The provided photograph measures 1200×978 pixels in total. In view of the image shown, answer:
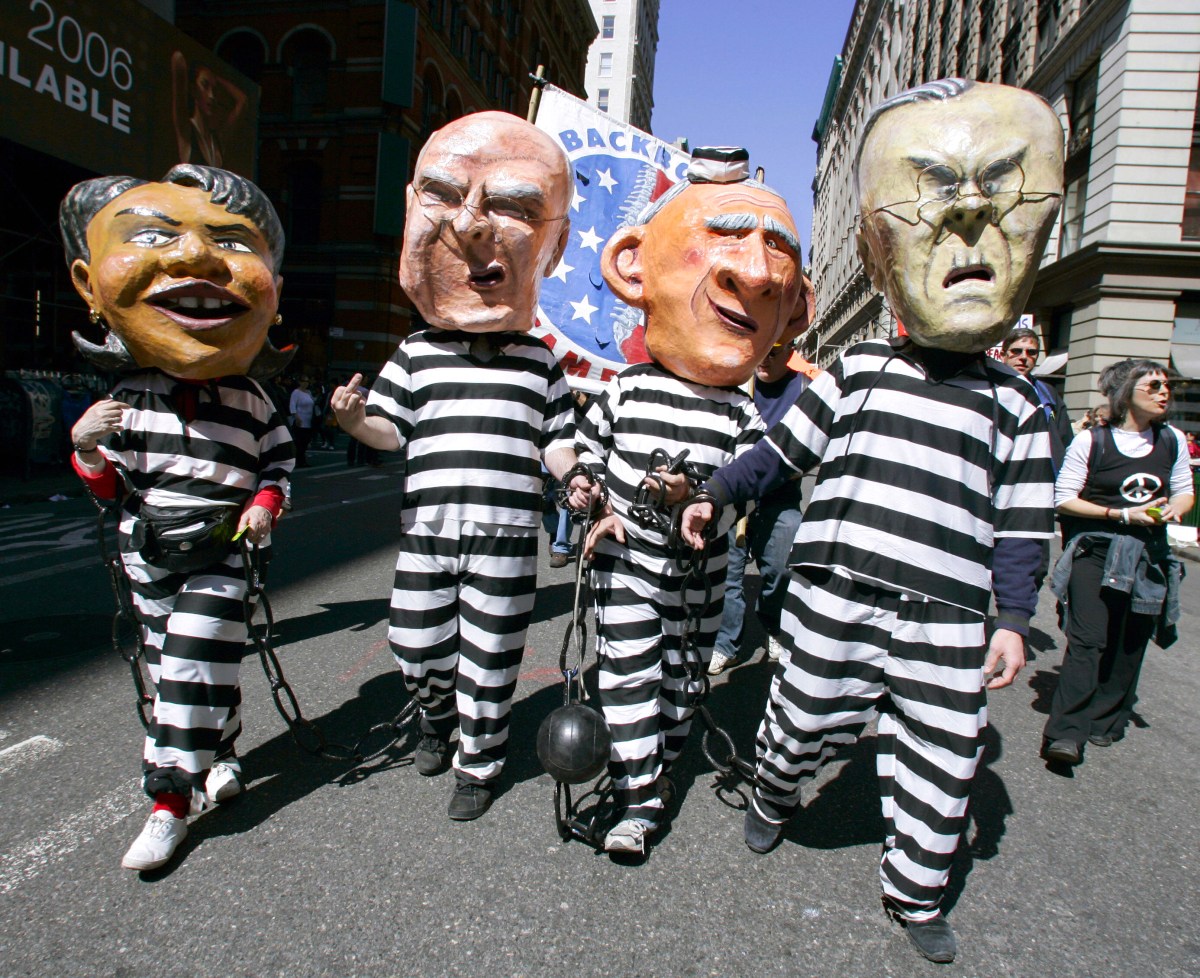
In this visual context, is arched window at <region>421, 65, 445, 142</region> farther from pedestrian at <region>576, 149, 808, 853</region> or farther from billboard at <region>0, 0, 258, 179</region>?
pedestrian at <region>576, 149, 808, 853</region>

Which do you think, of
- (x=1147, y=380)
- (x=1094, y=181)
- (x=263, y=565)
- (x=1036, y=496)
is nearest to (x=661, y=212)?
(x=1036, y=496)

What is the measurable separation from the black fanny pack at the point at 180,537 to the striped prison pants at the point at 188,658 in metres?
0.05

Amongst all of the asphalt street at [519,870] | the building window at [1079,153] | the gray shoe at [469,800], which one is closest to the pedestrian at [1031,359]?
the asphalt street at [519,870]

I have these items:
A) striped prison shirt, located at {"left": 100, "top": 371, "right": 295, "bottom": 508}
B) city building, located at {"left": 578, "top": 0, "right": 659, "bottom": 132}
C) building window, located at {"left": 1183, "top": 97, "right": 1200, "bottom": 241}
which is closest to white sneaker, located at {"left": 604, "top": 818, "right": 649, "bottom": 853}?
striped prison shirt, located at {"left": 100, "top": 371, "right": 295, "bottom": 508}

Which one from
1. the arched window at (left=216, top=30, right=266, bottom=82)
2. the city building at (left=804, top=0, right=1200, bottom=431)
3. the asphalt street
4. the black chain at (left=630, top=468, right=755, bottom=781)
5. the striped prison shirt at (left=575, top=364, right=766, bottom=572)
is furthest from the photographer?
the arched window at (left=216, top=30, right=266, bottom=82)

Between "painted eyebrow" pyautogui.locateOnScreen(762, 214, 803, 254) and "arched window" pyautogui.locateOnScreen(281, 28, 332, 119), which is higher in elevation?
"arched window" pyautogui.locateOnScreen(281, 28, 332, 119)

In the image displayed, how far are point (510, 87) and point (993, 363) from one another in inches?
1272

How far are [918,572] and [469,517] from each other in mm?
1366

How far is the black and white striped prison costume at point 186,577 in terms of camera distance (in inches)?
91.3

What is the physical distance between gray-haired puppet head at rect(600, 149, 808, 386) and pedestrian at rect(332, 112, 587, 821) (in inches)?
17.5

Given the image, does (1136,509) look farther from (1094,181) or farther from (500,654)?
(1094,181)

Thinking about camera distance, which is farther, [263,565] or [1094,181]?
[1094,181]

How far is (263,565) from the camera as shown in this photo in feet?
8.73

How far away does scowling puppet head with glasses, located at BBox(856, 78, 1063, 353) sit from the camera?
2043 millimetres
